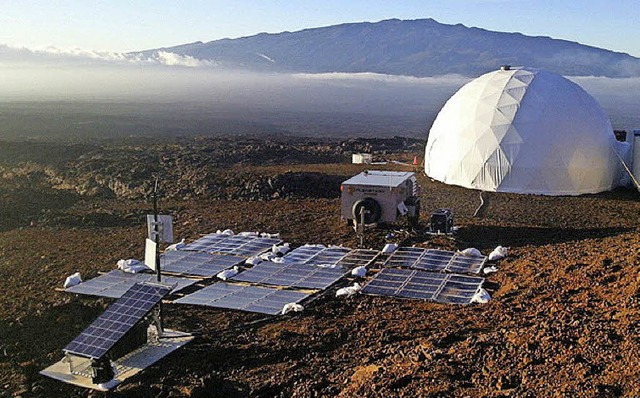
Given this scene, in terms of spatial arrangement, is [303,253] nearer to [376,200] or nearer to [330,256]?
[330,256]

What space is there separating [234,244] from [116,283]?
12.7 feet

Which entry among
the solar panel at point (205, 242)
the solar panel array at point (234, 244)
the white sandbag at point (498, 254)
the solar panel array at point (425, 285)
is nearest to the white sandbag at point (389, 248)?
the solar panel array at point (425, 285)

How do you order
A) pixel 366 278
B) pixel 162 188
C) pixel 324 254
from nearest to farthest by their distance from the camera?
pixel 366 278, pixel 324 254, pixel 162 188

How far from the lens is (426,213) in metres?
21.1

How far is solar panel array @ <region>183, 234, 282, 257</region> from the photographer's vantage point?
666 inches

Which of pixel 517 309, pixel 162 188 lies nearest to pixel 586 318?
pixel 517 309

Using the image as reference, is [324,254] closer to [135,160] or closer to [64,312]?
[64,312]

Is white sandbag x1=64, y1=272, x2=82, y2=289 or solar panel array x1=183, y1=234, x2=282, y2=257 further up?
solar panel array x1=183, y1=234, x2=282, y2=257

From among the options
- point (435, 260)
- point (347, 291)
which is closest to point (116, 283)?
point (347, 291)

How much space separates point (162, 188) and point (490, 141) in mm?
13102

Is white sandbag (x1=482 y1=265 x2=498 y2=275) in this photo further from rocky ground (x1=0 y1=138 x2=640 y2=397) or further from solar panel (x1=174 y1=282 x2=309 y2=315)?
solar panel (x1=174 y1=282 x2=309 y2=315)

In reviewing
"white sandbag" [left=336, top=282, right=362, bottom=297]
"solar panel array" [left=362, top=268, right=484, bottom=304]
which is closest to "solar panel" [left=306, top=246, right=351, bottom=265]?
"solar panel array" [left=362, top=268, right=484, bottom=304]

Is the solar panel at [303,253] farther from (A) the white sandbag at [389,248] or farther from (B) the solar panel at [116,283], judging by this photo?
(B) the solar panel at [116,283]

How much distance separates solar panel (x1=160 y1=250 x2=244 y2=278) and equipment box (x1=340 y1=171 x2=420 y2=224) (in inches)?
157
